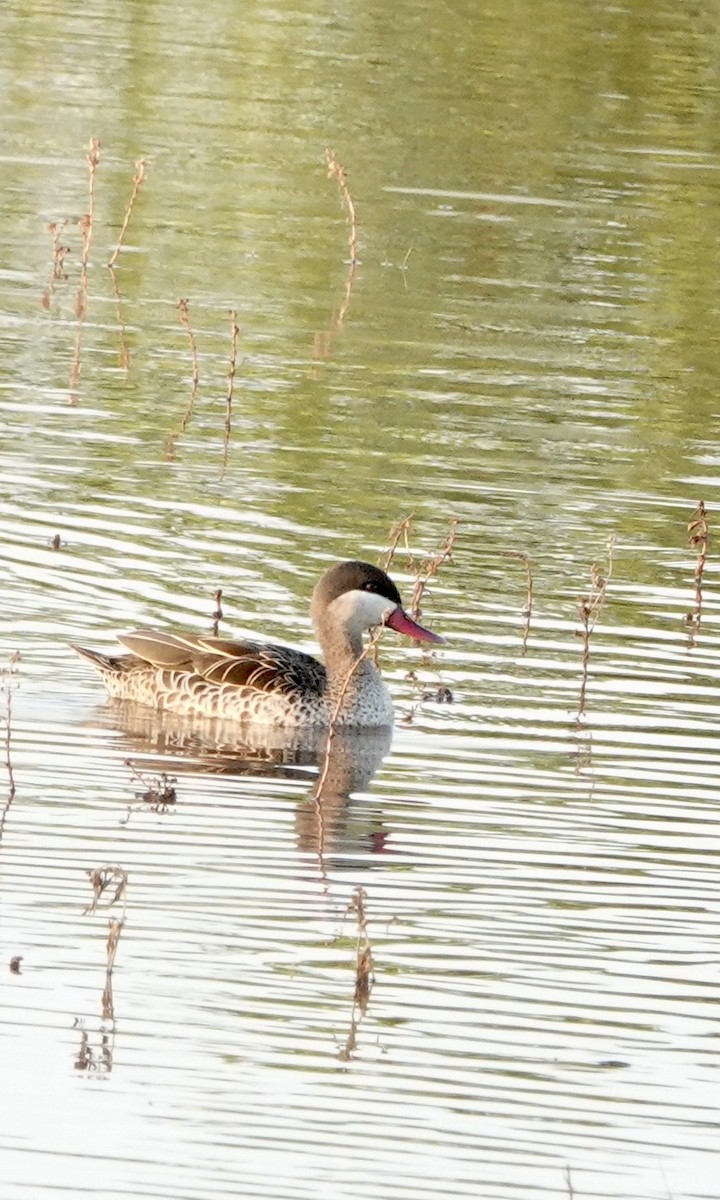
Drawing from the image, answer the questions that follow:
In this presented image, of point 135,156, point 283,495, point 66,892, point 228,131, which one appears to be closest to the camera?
point 66,892

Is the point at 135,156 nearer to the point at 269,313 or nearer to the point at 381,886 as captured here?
the point at 269,313

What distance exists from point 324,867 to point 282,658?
2.53 meters

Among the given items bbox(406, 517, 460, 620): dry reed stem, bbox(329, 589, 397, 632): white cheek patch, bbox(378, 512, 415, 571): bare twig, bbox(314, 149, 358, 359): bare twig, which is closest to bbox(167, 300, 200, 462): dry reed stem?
bbox(314, 149, 358, 359): bare twig

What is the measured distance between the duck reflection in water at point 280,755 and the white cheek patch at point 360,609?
57 cm

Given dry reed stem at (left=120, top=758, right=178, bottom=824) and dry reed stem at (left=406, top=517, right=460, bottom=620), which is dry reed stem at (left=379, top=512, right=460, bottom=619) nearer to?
dry reed stem at (left=406, top=517, right=460, bottom=620)

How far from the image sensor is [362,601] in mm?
12586

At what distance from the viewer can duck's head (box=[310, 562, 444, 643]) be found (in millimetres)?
12570

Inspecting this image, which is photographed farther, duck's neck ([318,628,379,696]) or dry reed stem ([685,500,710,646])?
dry reed stem ([685,500,710,646])

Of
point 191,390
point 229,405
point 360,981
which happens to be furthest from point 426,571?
point 360,981

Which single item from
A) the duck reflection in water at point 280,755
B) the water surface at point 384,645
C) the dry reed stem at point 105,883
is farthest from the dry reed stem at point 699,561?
the dry reed stem at point 105,883

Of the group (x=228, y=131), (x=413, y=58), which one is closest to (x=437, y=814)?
(x=228, y=131)

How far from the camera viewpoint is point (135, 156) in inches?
1038

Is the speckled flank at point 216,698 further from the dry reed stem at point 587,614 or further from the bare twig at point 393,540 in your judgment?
the bare twig at point 393,540

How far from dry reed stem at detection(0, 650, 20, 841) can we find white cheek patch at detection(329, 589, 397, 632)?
4.81 feet
